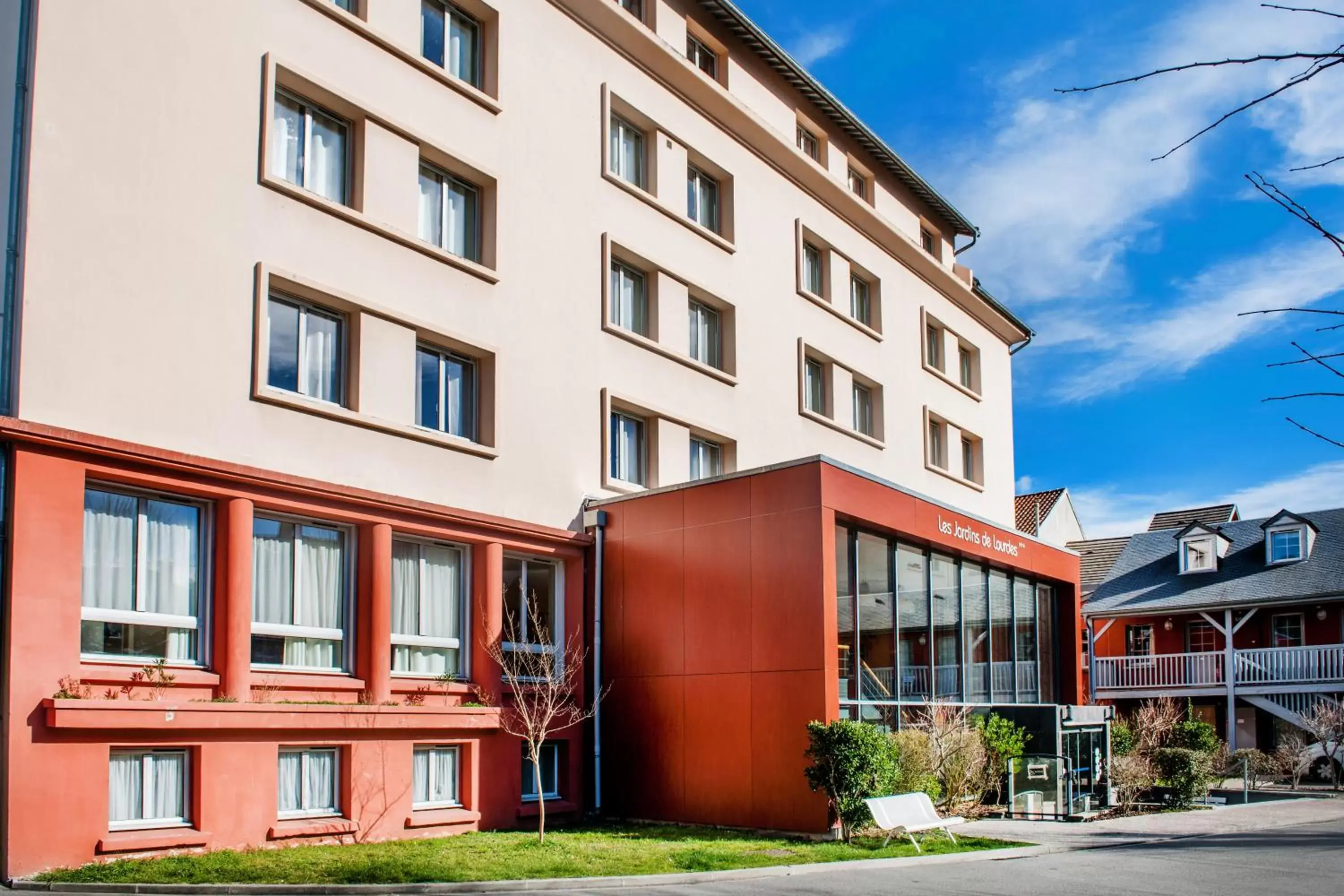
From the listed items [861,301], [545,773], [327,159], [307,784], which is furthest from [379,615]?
[861,301]

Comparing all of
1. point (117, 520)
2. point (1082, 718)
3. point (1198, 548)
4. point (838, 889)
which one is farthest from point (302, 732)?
point (1198, 548)

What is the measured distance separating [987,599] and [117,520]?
53.9 feet

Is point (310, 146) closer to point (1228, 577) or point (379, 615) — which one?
point (379, 615)

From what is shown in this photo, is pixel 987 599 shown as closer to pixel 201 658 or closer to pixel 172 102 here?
pixel 201 658

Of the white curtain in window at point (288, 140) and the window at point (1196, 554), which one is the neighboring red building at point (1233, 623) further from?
the white curtain in window at point (288, 140)

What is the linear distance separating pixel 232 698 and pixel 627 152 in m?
13.2

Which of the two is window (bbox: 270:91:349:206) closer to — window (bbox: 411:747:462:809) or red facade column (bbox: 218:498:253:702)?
red facade column (bbox: 218:498:253:702)

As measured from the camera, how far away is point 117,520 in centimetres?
1480

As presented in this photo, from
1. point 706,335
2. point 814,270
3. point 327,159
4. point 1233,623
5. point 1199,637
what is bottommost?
point 1199,637

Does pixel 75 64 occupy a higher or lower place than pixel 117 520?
higher

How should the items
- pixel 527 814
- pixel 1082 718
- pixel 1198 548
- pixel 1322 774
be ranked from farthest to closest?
pixel 1198 548, pixel 1322 774, pixel 1082 718, pixel 527 814

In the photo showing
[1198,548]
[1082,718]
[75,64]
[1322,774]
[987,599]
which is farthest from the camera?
[1198,548]

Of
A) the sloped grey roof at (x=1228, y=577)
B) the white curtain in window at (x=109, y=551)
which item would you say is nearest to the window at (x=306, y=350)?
the white curtain in window at (x=109, y=551)

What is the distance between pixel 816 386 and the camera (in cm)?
2919
